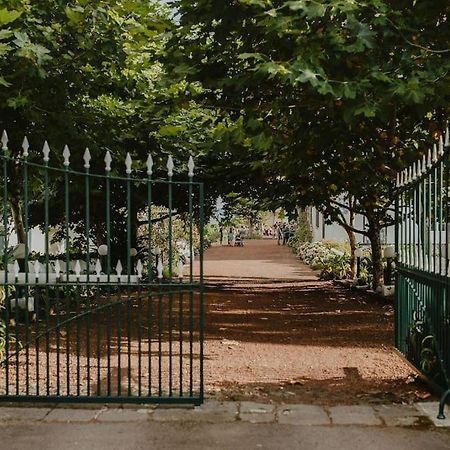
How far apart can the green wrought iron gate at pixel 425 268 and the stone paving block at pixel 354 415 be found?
74 centimetres

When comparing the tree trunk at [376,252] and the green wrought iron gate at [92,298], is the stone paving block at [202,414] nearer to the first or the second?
the green wrought iron gate at [92,298]

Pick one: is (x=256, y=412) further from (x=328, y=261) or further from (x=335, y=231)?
(x=335, y=231)

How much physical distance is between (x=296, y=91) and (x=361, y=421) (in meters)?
4.99

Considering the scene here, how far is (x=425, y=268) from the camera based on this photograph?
7.61 meters

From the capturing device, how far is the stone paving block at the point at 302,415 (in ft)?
21.0

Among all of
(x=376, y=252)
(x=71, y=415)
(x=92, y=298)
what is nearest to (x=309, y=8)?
(x=71, y=415)

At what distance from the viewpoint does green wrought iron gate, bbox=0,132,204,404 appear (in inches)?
268

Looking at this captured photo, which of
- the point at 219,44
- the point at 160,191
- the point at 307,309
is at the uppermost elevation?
the point at 219,44

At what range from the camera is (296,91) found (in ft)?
33.5

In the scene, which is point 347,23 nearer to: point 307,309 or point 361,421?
point 361,421

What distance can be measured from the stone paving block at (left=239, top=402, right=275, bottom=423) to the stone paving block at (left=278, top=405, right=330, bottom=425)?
0.26 feet

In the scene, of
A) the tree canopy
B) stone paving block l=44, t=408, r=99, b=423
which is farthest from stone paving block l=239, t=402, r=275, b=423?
the tree canopy

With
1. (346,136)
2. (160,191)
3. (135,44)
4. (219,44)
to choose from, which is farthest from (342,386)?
(160,191)

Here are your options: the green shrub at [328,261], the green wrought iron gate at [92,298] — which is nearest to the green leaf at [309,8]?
the green wrought iron gate at [92,298]
